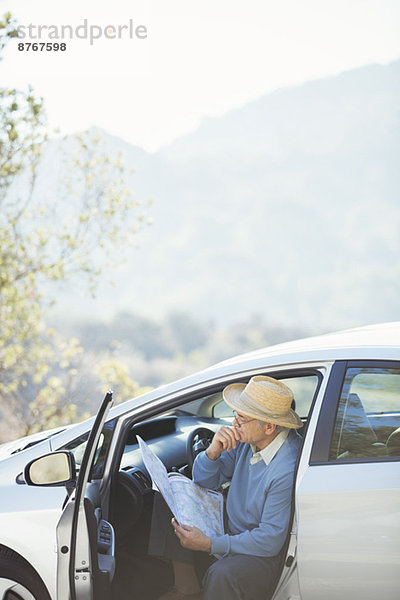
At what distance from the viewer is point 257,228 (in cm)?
7194

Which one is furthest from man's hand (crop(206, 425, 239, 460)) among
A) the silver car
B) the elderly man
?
the silver car

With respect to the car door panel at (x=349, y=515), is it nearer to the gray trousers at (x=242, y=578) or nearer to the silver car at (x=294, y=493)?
the silver car at (x=294, y=493)

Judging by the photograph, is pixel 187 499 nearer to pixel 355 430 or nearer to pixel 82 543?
pixel 82 543

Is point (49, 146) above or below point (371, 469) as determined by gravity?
above

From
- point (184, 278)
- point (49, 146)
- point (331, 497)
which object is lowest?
point (331, 497)

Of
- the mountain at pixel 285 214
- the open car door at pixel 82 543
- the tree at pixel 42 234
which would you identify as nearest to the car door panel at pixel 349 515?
the open car door at pixel 82 543

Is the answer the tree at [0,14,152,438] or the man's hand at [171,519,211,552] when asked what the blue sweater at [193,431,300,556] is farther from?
Result: the tree at [0,14,152,438]

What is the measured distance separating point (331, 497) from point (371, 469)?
18cm

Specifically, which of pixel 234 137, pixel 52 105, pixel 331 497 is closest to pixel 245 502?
pixel 331 497

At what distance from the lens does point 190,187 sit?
69750mm

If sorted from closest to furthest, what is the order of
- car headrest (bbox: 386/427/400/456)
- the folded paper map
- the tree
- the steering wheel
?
car headrest (bbox: 386/427/400/456) < the folded paper map < the steering wheel < the tree

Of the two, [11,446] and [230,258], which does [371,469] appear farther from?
[230,258]

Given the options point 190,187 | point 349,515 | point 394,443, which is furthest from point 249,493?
point 190,187

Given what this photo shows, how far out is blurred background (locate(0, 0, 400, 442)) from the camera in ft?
29.9
